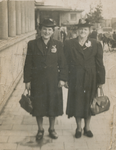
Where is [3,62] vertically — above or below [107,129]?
above

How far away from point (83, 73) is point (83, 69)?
0.07 metres

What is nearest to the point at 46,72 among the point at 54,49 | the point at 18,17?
the point at 54,49

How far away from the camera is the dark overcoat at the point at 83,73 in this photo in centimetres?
390

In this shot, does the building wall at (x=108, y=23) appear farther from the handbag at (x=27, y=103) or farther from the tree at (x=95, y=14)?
the handbag at (x=27, y=103)

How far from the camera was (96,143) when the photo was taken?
4.02m

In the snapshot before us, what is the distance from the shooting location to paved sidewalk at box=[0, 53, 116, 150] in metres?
3.93

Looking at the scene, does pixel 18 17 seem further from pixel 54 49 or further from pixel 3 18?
pixel 54 49

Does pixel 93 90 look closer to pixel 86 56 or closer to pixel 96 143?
pixel 86 56

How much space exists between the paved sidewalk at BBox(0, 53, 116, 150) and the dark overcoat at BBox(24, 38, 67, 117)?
0.47 meters

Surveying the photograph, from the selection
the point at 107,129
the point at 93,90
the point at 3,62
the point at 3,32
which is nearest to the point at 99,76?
the point at 93,90

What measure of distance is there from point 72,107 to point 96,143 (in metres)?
0.70

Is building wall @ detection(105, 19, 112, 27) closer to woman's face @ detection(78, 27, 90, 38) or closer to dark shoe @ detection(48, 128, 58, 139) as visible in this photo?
woman's face @ detection(78, 27, 90, 38)

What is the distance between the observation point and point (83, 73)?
12.9ft

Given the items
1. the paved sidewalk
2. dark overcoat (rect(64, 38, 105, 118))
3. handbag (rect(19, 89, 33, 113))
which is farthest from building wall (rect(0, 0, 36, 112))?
dark overcoat (rect(64, 38, 105, 118))
